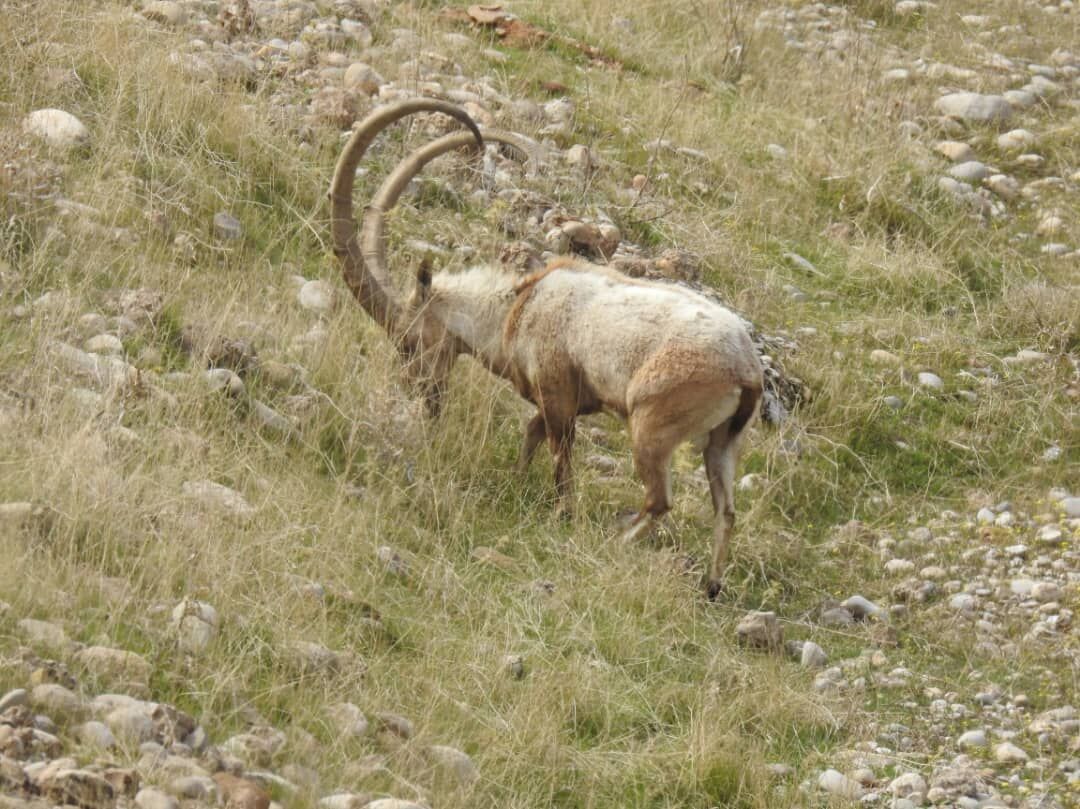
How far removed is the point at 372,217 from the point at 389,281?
0.35 metres

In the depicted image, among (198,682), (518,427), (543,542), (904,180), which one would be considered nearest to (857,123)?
(904,180)

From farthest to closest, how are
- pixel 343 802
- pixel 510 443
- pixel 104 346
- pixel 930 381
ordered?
1. pixel 930 381
2. pixel 510 443
3. pixel 104 346
4. pixel 343 802

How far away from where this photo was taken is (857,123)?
1150 cm

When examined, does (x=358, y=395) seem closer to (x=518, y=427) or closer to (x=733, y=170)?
(x=518, y=427)

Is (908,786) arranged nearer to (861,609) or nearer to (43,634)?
(861,609)

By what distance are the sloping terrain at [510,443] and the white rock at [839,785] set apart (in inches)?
0.9

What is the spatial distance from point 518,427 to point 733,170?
3417 mm

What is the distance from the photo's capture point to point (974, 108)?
1216cm

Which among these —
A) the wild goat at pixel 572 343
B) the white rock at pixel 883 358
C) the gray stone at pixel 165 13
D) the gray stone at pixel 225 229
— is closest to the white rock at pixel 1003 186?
the white rock at pixel 883 358

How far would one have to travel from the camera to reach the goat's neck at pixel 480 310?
7801 millimetres

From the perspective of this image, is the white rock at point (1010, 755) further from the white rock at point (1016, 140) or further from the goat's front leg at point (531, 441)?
the white rock at point (1016, 140)

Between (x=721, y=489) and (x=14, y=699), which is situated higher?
(x=14, y=699)

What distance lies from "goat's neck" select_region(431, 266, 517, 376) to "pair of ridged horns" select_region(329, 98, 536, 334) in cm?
25

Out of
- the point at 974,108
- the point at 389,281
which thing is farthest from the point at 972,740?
the point at 974,108
